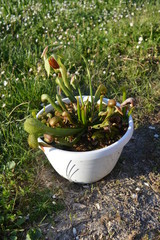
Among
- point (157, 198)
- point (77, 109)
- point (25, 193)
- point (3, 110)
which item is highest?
point (77, 109)

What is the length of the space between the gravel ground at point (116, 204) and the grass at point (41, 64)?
0.12 meters

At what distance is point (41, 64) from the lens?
112 inches

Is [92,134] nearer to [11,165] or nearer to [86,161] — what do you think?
[86,161]

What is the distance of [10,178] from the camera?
2.07 m

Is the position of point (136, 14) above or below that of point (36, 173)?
above

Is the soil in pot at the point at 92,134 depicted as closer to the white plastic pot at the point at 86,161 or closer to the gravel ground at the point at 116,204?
the white plastic pot at the point at 86,161

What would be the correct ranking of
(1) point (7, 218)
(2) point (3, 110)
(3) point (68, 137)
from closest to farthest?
1. (1) point (7, 218)
2. (3) point (68, 137)
3. (2) point (3, 110)

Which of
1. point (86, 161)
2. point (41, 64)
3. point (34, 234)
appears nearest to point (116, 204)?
point (86, 161)

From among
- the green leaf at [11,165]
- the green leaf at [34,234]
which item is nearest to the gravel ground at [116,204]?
the green leaf at [34,234]

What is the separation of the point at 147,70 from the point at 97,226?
1.77 metres

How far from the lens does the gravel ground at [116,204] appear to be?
184 cm

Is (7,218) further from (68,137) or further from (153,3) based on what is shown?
(153,3)

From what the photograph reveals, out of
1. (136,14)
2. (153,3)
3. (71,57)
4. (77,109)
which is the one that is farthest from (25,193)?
(153,3)

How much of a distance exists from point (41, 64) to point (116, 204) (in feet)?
4.99
